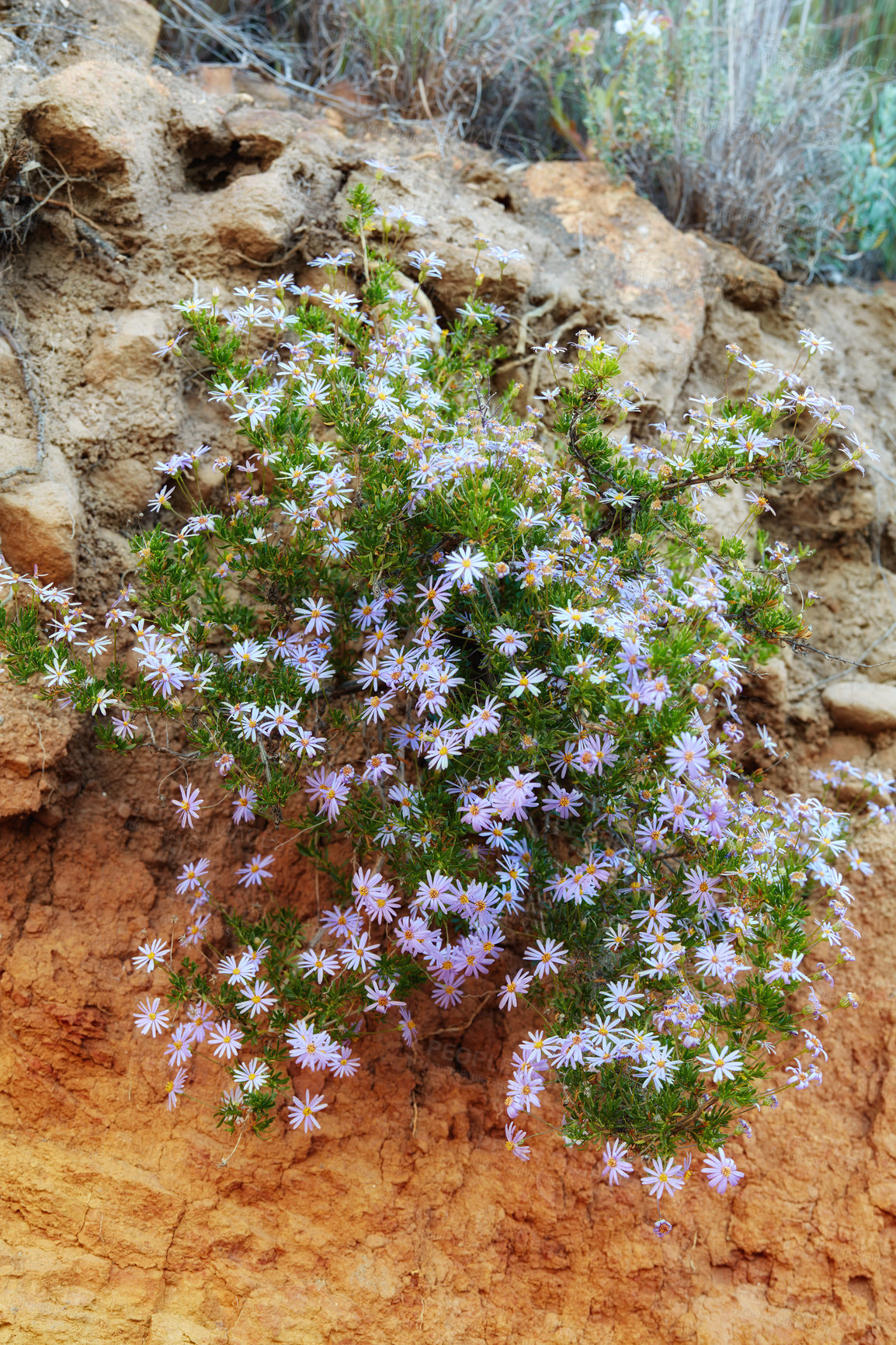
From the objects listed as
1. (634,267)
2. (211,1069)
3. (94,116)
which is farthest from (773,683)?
(94,116)

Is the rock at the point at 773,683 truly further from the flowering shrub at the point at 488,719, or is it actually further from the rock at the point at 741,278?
the rock at the point at 741,278

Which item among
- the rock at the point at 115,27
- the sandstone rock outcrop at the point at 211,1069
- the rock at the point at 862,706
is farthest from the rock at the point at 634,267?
the rock at the point at 115,27

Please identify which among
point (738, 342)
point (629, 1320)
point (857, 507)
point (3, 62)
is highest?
point (3, 62)

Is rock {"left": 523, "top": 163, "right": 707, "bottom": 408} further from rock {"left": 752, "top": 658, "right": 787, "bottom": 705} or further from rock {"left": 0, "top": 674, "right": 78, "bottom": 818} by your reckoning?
rock {"left": 0, "top": 674, "right": 78, "bottom": 818}

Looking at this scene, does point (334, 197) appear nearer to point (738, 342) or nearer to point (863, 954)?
point (738, 342)

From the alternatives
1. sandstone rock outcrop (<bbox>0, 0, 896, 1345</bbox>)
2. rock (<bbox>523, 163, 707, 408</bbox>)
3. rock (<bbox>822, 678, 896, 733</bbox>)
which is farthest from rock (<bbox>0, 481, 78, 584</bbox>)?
rock (<bbox>822, 678, 896, 733</bbox>)

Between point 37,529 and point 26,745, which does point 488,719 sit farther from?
point 37,529

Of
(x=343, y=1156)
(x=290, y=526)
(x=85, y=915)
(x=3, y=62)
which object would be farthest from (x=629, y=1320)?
(x=3, y=62)
